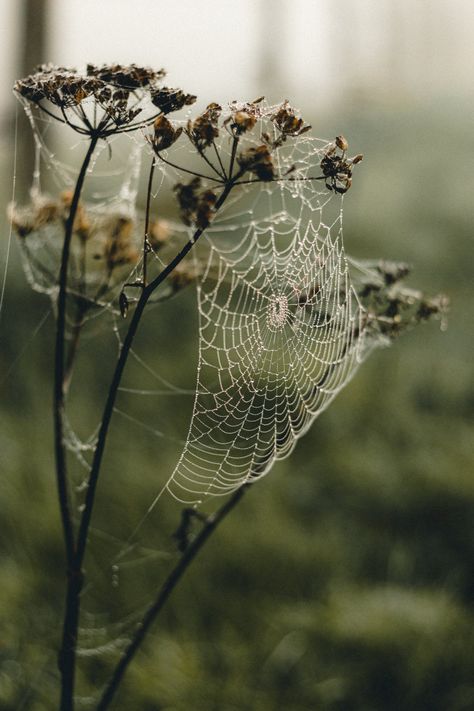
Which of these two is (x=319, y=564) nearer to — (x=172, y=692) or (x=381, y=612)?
(x=381, y=612)

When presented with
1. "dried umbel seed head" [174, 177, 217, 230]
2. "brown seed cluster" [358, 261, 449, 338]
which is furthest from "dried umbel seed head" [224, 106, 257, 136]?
"brown seed cluster" [358, 261, 449, 338]

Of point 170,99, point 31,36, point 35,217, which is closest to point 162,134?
point 170,99

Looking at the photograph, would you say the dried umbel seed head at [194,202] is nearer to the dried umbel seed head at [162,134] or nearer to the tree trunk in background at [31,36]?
the dried umbel seed head at [162,134]

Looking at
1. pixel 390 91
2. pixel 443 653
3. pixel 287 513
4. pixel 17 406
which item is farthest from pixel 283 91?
pixel 443 653

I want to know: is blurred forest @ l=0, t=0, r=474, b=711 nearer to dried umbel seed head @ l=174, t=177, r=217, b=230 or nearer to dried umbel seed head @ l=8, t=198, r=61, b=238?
dried umbel seed head @ l=8, t=198, r=61, b=238

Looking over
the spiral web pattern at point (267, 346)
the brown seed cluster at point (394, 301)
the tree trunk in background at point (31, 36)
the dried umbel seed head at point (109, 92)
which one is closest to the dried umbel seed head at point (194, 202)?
the dried umbel seed head at point (109, 92)
